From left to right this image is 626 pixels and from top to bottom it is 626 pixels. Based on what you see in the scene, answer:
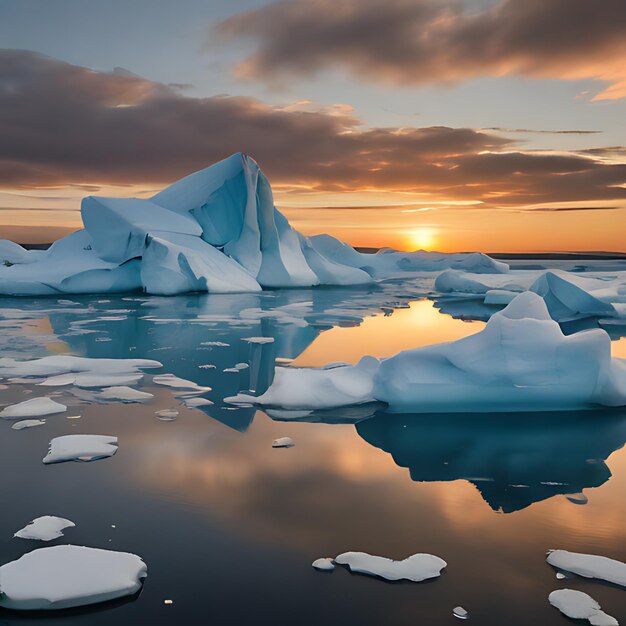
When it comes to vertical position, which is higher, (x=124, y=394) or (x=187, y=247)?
(x=187, y=247)

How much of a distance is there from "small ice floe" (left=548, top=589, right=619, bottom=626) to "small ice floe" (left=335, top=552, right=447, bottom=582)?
0.40 m

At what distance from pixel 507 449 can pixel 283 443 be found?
137 cm

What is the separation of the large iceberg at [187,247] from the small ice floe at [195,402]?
1027cm

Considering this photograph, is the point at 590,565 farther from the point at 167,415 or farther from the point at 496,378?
the point at 167,415

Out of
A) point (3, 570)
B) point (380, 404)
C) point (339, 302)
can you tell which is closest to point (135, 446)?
point (3, 570)

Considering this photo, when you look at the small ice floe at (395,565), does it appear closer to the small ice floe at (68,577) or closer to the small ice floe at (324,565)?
the small ice floe at (324,565)

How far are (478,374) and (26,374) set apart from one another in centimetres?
409

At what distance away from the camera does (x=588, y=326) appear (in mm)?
10664

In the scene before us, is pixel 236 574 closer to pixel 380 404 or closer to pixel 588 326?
pixel 380 404

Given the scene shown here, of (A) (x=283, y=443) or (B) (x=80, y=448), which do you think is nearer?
(B) (x=80, y=448)

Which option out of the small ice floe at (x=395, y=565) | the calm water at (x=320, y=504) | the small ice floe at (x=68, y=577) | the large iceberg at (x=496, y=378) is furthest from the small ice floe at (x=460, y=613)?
the large iceberg at (x=496, y=378)

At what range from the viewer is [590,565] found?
2.25 metres

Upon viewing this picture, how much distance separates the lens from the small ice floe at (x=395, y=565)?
2164mm

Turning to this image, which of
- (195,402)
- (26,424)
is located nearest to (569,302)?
(195,402)
